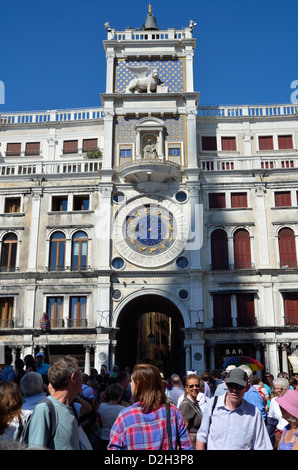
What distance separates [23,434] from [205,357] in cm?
2380

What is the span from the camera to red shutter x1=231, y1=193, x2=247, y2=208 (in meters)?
29.8

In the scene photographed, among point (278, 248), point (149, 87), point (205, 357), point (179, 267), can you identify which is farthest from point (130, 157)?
point (205, 357)

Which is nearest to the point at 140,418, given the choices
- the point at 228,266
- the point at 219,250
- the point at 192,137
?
the point at 228,266

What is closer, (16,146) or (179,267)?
(179,267)

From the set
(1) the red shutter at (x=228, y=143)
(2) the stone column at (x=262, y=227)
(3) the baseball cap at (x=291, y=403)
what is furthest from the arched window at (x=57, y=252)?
(3) the baseball cap at (x=291, y=403)

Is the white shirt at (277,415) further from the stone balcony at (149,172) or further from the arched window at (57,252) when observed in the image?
the arched window at (57,252)

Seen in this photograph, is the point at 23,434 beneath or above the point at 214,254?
beneath

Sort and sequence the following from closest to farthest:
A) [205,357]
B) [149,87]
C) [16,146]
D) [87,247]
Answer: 1. [205,357]
2. [87,247]
3. [149,87]
4. [16,146]

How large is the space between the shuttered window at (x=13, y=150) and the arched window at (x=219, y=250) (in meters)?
15.5

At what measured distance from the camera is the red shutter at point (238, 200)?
1172 inches

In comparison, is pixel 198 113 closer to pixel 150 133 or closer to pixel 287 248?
pixel 150 133

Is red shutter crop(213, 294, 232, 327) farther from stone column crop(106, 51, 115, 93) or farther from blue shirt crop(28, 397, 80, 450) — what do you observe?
blue shirt crop(28, 397, 80, 450)

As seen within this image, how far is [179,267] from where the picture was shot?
28344mm

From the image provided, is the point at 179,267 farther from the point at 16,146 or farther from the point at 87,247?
the point at 16,146
